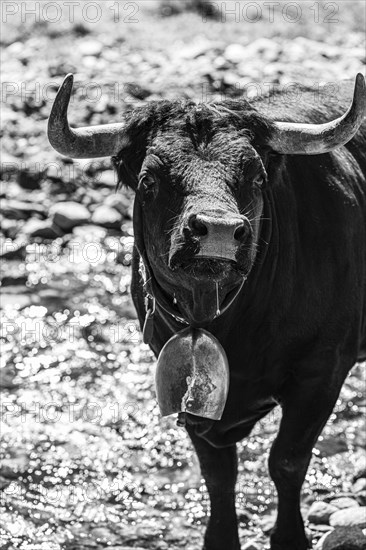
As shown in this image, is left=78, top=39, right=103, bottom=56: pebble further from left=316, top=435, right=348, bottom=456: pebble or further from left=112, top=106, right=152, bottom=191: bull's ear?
left=112, top=106, right=152, bottom=191: bull's ear

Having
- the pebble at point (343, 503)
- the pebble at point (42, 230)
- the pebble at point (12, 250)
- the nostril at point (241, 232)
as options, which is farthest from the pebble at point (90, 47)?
the nostril at point (241, 232)

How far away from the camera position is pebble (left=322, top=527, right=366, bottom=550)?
8.22 meters

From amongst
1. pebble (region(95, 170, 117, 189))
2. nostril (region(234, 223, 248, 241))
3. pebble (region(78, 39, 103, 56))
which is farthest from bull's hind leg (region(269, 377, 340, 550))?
pebble (region(78, 39, 103, 56))

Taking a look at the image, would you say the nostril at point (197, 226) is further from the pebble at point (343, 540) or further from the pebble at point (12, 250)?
the pebble at point (12, 250)

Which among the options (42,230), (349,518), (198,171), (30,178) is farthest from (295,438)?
(30,178)

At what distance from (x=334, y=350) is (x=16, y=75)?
460 inches

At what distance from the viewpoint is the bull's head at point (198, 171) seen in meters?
6.44

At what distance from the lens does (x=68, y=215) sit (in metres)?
14.9

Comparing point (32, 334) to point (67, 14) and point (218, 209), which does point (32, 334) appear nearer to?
point (218, 209)

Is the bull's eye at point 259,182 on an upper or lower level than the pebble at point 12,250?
upper

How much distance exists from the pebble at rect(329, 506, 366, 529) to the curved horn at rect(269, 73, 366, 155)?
268 cm

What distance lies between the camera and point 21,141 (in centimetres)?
1672

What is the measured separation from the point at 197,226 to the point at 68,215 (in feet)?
28.6

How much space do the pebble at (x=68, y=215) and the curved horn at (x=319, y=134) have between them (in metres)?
7.79
